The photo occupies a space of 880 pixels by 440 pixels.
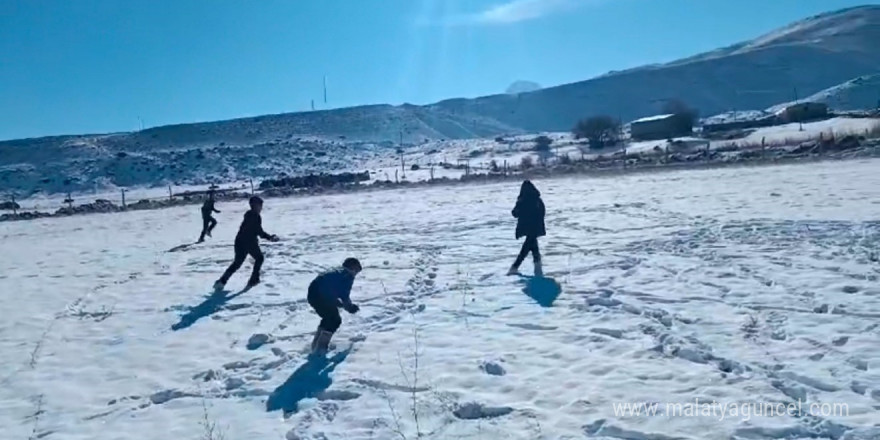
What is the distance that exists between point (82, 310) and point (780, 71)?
475 feet

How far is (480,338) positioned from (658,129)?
6838 centimetres

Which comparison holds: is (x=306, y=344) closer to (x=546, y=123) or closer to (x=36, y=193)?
(x=36, y=193)

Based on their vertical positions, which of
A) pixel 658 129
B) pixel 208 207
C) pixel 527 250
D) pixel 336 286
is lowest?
pixel 527 250

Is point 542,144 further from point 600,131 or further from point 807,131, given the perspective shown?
point 807,131

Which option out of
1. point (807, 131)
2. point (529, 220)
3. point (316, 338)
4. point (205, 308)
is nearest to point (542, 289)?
point (529, 220)

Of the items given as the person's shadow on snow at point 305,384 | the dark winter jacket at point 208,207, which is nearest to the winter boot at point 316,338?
the person's shadow on snow at point 305,384

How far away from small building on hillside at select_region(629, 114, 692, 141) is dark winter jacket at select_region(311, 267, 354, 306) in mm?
66328

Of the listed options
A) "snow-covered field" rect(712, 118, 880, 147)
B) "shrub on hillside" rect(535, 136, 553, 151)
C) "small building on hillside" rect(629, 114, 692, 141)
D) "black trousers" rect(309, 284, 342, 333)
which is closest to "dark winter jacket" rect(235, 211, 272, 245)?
"black trousers" rect(309, 284, 342, 333)

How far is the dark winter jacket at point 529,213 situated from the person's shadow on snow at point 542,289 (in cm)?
93

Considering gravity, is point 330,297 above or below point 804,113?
below

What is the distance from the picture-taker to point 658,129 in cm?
7231

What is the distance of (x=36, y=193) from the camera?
72.6m

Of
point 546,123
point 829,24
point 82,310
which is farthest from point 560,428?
point 829,24

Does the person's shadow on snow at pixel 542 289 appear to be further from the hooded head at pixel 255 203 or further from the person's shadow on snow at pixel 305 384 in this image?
the hooded head at pixel 255 203
